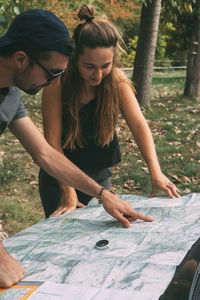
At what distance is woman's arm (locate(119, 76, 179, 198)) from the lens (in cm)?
A: 233

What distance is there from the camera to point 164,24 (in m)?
14.3

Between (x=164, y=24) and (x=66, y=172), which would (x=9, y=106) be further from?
(x=164, y=24)

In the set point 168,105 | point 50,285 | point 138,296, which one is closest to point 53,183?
point 50,285

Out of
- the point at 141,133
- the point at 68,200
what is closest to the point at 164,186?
the point at 141,133

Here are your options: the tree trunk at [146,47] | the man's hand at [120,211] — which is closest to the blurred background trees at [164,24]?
the tree trunk at [146,47]

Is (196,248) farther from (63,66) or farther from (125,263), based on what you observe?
(63,66)

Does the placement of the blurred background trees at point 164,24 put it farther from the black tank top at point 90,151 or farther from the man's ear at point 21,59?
the man's ear at point 21,59

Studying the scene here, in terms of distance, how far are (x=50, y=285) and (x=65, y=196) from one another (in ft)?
3.42

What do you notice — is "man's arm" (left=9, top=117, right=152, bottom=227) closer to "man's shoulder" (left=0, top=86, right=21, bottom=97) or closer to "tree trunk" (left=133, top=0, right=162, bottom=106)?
"man's shoulder" (left=0, top=86, right=21, bottom=97)

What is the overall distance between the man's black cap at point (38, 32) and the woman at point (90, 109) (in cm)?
54

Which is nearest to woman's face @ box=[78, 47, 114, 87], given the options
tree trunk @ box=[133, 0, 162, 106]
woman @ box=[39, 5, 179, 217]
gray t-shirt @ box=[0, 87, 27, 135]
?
woman @ box=[39, 5, 179, 217]

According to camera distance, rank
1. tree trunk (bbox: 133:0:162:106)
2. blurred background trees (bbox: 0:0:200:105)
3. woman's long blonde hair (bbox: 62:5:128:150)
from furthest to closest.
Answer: blurred background trees (bbox: 0:0:200:105), tree trunk (bbox: 133:0:162:106), woman's long blonde hair (bbox: 62:5:128:150)

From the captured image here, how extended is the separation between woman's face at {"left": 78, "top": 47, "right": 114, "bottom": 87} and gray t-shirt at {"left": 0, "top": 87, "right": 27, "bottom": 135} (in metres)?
0.43

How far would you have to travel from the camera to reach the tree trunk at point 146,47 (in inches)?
294
